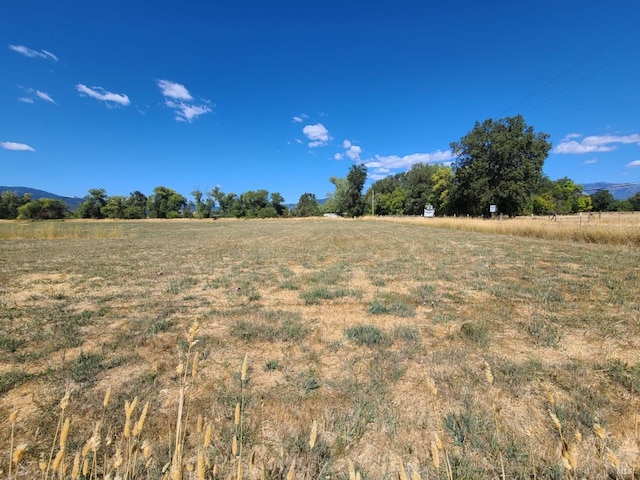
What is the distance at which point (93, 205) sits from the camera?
→ 7325 cm

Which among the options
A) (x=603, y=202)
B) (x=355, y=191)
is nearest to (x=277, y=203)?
(x=355, y=191)

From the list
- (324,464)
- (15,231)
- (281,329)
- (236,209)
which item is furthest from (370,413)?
(236,209)

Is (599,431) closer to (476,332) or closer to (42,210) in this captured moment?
(476,332)

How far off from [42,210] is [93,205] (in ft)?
37.3

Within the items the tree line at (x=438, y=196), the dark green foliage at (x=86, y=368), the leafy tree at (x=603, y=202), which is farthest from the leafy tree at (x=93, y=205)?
the leafy tree at (x=603, y=202)

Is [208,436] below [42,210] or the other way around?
below

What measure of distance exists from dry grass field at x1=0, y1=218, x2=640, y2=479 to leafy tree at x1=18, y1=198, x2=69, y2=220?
8075 centimetres

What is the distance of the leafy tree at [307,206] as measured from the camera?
95.9 m

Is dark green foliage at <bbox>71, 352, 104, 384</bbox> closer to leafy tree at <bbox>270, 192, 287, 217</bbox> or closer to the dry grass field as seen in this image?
the dry grass field

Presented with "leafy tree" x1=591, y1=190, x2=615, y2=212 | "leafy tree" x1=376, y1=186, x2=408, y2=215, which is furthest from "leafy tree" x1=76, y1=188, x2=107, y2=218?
"leafy tree" x1=591, y1=190, x2=615, y2=212

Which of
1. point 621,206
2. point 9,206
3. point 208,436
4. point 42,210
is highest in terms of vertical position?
point 9,206

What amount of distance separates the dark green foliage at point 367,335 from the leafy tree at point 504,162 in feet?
143

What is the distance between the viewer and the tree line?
3866 centimetres

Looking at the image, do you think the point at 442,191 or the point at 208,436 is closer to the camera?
the point at 208,436
